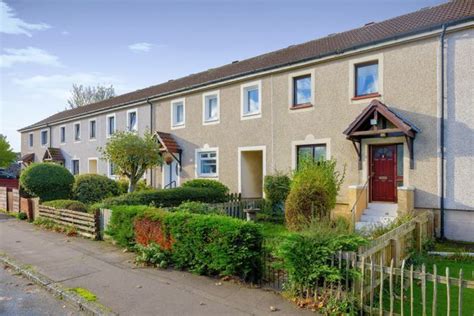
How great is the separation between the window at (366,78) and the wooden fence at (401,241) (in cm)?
469

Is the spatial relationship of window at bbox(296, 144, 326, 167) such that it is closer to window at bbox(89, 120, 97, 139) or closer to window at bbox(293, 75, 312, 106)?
window at bbox(293, 75, 312, 106)

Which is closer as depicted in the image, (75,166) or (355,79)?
(355,79)

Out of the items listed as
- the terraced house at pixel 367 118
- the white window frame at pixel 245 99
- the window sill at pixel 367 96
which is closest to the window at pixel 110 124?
the terraced house at pixel 367 118

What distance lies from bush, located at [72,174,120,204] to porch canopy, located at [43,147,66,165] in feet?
49.8

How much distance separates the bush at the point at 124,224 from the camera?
9031 mm

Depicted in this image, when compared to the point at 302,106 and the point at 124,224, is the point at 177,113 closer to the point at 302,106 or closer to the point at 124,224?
the point at 302,106

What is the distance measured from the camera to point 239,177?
53.9ft

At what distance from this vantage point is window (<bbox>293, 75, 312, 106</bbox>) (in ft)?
46.2

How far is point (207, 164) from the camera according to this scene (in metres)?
18.3

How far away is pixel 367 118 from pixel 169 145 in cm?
1105

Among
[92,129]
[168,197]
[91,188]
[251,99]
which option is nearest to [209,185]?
[168,197]

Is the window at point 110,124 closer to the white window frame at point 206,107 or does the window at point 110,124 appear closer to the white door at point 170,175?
the white door at point 170,175

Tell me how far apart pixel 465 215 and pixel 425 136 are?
101 inches

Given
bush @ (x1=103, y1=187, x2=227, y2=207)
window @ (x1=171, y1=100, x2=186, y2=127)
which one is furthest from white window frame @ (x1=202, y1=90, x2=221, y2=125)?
bush @ (x1=103, y1=187, x2=227, y2=207)
